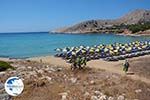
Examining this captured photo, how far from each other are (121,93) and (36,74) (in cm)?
714

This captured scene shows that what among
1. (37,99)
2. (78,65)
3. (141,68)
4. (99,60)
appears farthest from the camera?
(99,60)

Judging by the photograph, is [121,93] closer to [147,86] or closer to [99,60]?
[147,86]

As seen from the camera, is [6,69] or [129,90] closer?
[129,90]

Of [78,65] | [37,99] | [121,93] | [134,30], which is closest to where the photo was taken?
[37,99]

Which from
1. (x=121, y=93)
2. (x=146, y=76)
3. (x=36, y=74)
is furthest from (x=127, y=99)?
(x=146, y=76)

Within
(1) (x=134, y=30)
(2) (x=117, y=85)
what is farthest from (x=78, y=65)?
(1) (x=134, y=30)

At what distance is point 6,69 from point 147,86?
11.6 m

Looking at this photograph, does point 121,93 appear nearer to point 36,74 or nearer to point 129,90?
point 129,90

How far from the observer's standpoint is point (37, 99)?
19.4m

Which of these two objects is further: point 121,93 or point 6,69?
point 6,69

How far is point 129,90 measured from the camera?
73.3 ft

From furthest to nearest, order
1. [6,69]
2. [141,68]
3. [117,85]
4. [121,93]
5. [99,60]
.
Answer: [99,60] < [141,68] < [6,69] < [117,85] < [121,93]

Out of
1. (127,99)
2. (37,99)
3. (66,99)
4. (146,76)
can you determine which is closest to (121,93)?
(127,99)

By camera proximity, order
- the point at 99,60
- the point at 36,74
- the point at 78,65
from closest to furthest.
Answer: the point at 36,74 → the point at 78,65 → the point at 99,60
